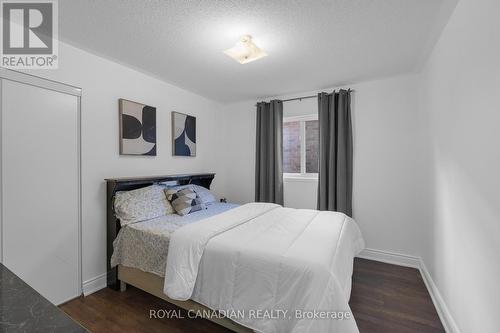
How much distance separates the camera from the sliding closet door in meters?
1.87

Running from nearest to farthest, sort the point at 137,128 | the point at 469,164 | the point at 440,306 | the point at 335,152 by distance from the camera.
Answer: the point at 469,164 < the point at 440,306 < the point at 137,128 < the point at 335,152

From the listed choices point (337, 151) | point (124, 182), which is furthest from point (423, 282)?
point (124, 182)

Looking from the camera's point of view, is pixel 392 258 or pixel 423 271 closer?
pixel 423 271

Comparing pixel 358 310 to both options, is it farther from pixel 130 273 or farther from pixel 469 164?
pixel 130 273

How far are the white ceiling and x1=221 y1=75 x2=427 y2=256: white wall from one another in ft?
0.99

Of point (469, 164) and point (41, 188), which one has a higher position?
point (469, 164)

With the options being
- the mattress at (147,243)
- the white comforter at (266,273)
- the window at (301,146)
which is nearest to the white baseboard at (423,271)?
the white comforter at (266,273)

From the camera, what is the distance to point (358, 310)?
6.67ft

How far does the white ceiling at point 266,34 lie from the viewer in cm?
171

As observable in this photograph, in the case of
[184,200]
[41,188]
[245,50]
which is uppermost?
[245,50]

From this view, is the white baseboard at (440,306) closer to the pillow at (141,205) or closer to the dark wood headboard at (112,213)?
the pillow at (141,205)

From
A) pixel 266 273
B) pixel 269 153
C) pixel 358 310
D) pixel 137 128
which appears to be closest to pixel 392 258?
pixel 358 310

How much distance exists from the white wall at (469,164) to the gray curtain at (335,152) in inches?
44.4

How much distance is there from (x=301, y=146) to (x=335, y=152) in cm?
61
